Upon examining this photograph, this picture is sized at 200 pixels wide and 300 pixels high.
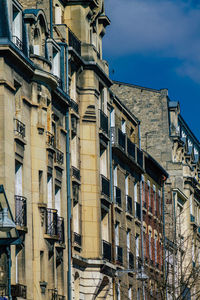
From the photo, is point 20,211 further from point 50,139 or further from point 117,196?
point 117,196

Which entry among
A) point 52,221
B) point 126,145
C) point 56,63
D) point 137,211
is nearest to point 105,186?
point 126,145

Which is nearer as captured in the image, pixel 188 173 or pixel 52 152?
pixel 52 152

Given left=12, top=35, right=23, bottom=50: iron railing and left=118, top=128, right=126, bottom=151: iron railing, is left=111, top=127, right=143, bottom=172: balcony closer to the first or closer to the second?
left=118, top=128, right=126, bottom=151: iron railing

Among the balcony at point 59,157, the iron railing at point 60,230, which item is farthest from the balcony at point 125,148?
the iron railing at point 60,230

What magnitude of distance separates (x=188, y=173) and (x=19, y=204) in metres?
44.4

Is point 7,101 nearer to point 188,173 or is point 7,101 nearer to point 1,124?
point 1,124

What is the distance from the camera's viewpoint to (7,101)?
3869 cm

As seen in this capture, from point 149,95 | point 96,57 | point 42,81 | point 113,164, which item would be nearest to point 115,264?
point 113,164

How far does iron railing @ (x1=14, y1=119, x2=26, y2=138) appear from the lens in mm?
40062

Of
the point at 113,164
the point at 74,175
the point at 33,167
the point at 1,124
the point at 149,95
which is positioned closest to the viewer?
the point at 1,124

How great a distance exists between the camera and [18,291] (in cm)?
3831

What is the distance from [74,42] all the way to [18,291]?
50.6 feet

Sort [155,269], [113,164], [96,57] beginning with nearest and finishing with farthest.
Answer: [96,57] → [113,164] → [155,269]

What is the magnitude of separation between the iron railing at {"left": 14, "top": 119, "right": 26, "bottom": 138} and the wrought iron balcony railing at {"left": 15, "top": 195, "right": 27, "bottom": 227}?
2473 mm
